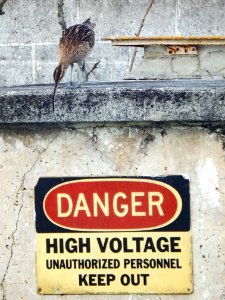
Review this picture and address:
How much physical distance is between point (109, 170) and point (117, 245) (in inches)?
14.1

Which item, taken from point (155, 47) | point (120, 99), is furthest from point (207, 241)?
point (155, 47)

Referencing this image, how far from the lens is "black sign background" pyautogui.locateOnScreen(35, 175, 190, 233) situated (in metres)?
3.92

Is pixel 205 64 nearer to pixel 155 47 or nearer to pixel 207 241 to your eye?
pixel 155 47

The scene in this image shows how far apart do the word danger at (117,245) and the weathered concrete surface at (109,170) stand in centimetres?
10

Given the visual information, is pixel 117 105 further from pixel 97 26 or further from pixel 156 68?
pixel 97 26

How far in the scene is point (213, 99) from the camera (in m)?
3.84

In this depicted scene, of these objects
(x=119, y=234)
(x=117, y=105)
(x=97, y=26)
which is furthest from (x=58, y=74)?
(x=97, y=26)

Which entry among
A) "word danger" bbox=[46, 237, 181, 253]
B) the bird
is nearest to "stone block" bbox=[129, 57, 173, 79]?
the bird

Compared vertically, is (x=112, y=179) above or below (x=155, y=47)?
below

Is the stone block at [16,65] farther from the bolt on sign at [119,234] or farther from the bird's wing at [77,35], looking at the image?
the bolt on sign at [119,234]

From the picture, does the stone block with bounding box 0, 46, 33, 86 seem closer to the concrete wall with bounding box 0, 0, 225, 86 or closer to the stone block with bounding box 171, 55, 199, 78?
the concrete wall with bounding box 0, 0, 225, 86

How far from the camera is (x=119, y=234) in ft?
13.0

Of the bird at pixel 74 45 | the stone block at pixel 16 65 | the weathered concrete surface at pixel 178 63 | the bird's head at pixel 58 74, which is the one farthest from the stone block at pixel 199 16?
the bird's head at pixel 58 74

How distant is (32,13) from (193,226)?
4605 millimetres
